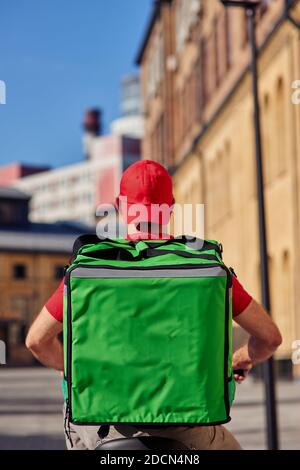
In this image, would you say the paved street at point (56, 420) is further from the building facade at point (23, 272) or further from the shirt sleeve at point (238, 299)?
the building facade at point (23, 272)

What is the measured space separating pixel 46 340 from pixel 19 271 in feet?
244

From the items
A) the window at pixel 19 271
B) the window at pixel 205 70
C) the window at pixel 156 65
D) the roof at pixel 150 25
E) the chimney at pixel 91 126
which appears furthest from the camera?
the chimney at pixel 91 126

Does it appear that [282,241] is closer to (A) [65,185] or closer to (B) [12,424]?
(B) [12,424]

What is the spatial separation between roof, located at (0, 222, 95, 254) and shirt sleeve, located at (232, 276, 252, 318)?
238 ft

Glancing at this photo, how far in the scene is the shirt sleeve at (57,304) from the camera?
2794 millimetres

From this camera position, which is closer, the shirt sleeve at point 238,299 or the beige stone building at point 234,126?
the shirt sleeve at point 238,299

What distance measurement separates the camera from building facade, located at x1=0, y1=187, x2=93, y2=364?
75312mm

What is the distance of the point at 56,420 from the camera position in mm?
15406

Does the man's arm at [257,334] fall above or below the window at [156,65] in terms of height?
below

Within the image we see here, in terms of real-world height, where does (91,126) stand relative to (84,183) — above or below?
above

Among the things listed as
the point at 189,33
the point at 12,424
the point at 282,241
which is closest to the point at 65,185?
the point at 189,33

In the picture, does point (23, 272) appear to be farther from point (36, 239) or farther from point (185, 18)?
point (185, 18)

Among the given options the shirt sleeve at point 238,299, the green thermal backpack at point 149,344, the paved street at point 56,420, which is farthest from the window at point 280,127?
the green thermal backpack at point 149,344

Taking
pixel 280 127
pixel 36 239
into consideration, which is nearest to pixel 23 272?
pixel 36 239
